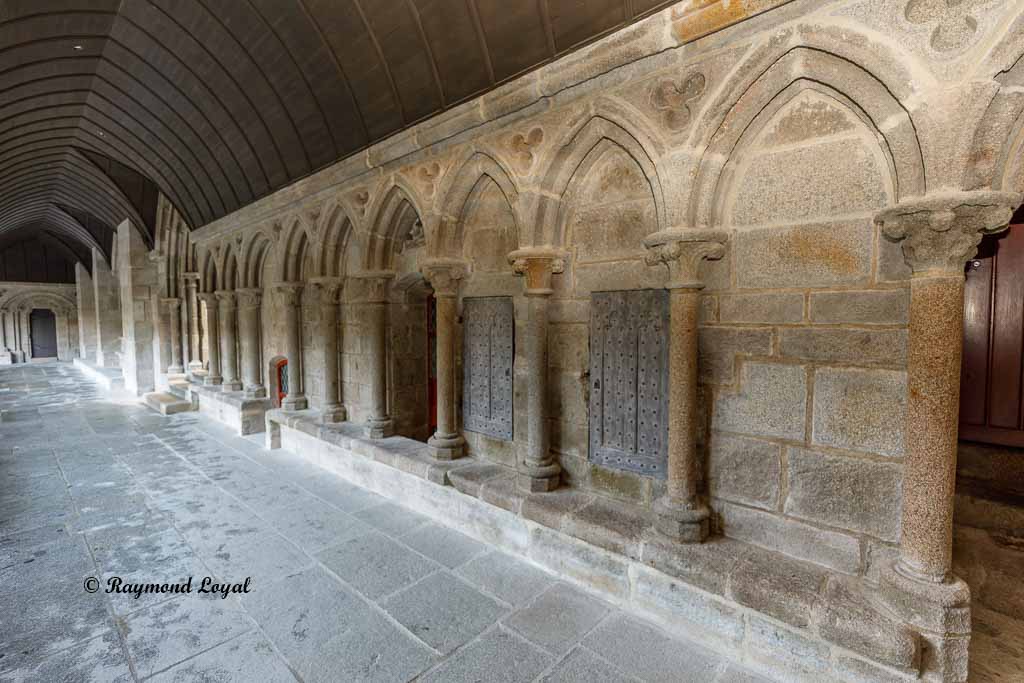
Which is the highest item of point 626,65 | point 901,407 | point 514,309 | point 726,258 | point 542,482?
point 626,65

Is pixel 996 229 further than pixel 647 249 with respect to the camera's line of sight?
No

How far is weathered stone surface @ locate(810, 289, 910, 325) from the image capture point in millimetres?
1846

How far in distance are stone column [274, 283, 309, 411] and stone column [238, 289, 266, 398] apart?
3.91ft

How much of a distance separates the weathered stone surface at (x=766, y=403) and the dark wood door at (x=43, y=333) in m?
29.3

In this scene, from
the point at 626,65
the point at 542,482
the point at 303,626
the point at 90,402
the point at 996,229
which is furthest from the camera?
the point at 90,402

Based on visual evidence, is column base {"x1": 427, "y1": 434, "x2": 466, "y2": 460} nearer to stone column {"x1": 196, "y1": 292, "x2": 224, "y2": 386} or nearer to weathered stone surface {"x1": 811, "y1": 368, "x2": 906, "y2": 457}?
weathered stone surface {"x1": 811, "y1": 368, "x2": 906, "y2": 457}

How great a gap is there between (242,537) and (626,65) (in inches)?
152

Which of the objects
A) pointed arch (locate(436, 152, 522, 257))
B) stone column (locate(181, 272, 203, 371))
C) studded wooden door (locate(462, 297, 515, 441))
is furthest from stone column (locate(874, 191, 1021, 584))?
stone column (locate(181, 272, 203, 371))

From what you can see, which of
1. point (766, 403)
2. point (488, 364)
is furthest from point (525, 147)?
point (766, 403)

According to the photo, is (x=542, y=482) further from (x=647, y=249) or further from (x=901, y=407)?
(x=901, y=407)

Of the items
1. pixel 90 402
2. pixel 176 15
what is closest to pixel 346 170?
pixel 176 15

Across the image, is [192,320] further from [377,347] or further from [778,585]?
[778,585]

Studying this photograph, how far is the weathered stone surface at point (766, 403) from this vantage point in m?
2.08

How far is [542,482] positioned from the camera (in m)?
2.89
